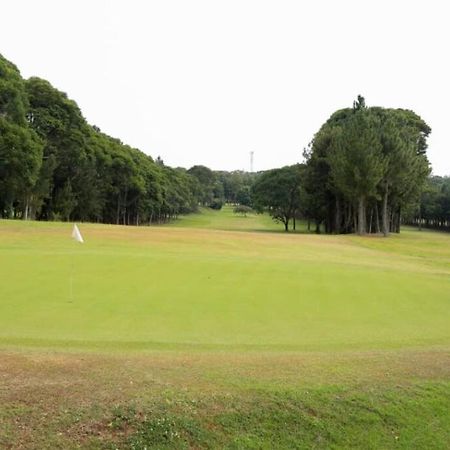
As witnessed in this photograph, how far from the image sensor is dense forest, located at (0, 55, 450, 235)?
4628cm

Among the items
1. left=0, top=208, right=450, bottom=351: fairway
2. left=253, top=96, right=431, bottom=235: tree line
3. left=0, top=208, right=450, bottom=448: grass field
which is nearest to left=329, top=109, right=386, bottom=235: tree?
left=253, top=96, right=431, bottom=235: tree line

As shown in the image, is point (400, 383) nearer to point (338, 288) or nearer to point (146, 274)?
point (338, 288)

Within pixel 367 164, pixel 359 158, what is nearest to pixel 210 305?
pixel 367 164

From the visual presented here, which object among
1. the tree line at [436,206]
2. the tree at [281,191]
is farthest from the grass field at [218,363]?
the tree line at [436,206]

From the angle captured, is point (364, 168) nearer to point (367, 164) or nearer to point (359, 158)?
point (367, 164)

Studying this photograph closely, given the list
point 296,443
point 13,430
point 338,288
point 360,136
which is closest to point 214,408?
point 296,443

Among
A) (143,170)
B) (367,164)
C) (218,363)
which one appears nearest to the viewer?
(218,363)

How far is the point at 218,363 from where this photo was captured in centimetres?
776

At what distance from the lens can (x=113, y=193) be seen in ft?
267

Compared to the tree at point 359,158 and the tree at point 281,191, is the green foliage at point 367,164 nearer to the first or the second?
the tree at point 359,158

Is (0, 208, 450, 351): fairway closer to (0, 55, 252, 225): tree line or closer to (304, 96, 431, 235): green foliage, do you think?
(0, 55, 252, 225): tree line

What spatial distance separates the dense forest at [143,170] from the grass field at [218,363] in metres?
35.0

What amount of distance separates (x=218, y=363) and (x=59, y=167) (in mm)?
60494

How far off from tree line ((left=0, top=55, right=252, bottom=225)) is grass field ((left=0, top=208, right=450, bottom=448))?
1313 inches
